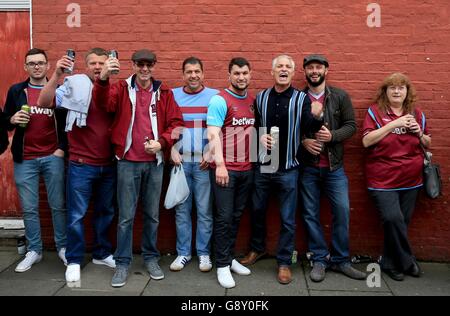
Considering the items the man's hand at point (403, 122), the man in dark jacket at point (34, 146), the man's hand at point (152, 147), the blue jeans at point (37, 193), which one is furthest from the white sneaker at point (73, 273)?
the man's hand at point (403, 122)

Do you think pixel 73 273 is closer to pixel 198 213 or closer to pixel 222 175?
pixel 198 213

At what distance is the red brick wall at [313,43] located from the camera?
5000 millimetres

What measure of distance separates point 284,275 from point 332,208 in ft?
2.84

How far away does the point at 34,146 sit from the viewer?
4820 millimetres

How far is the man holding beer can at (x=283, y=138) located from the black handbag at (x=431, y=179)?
1.24m

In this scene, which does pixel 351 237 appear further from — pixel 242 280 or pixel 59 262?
pixel 59 262

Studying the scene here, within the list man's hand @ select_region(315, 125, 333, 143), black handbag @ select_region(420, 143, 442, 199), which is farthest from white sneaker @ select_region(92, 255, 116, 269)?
black handbag @ select_region(420, 143, 442, 199)

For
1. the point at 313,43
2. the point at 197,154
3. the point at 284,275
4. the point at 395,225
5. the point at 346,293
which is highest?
the point at 313,43

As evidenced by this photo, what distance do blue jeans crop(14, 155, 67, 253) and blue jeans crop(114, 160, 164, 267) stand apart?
2.55 feet

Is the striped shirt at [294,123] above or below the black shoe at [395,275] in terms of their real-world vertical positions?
above

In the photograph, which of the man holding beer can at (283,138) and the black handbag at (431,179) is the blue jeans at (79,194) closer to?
the man holding beer can at (283,138)

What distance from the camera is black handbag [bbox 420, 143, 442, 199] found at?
4.77 m

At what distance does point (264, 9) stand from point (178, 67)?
1.13 m

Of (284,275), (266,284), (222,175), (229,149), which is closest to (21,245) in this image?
(222,175)
